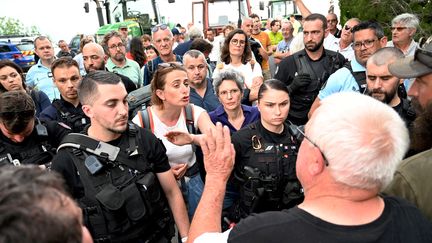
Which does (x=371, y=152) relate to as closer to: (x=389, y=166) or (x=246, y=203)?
(x=389, y=166)

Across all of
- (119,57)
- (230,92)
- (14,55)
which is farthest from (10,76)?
(14,55)

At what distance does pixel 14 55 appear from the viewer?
16.9 metres

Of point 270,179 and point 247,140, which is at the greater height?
point 247,140

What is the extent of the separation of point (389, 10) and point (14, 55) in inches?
622

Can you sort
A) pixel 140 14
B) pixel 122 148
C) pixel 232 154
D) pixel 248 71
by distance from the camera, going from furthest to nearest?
pixel 140 14
pixel 248 71
pixel 122 148
pixel 232 154

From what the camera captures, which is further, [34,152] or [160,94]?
[160,94]

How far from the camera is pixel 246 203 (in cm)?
252

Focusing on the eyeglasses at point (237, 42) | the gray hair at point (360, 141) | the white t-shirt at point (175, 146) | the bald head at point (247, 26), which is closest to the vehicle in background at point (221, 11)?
the bald head at point (247, 26)

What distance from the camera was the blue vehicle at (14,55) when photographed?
55.1 ft

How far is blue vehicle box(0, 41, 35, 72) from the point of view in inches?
661

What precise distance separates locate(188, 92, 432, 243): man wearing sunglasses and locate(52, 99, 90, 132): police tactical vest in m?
2.30

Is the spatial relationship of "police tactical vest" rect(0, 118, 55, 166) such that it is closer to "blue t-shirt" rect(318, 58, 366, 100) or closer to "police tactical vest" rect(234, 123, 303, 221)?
"police tactical vest" rect(234, 123, 303, 221)

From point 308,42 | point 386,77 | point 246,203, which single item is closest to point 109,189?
point 246,203

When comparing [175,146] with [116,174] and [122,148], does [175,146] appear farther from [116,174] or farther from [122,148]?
[116,174]
